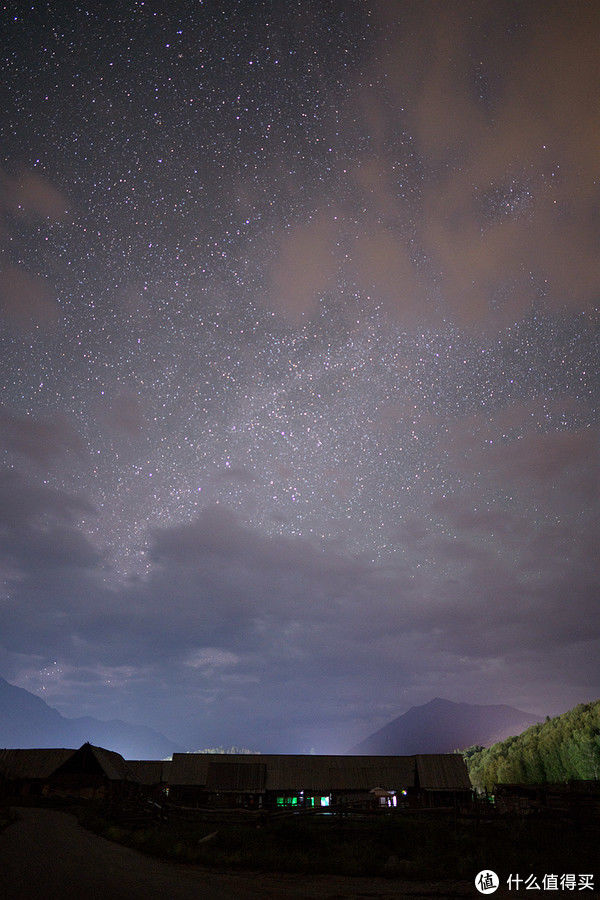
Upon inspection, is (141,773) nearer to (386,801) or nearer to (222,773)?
(222,773)

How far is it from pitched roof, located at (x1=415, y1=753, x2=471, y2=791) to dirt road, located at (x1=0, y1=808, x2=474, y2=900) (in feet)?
147

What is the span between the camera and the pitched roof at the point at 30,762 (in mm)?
60844

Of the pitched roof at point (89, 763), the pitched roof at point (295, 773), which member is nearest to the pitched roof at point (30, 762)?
the pitched roof at point (89, 763)

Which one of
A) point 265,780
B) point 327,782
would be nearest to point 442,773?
point 327,782

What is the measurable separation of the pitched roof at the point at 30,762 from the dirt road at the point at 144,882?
177ft

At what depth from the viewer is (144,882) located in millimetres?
11672

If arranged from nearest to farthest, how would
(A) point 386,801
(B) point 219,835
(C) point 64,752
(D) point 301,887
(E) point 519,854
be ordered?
(D) point 301,887 → (E) point 519,854 → (B) point 219,835 → (A) point 386,801 → (C) point 64,752

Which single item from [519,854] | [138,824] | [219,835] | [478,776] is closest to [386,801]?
[138,824]

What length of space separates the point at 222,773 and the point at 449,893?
166ft

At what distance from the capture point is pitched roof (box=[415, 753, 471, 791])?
5231 centimetres

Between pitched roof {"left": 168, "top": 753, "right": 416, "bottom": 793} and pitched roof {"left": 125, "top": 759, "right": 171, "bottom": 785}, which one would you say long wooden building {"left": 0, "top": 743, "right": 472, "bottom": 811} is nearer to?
pitched roof {"left": 168, "top": 753, "right": 416, "bottom": 793}

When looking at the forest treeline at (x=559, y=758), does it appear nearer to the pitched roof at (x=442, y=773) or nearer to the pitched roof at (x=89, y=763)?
the pitched roof at (x=442, y=773)

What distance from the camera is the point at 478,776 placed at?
109 metres

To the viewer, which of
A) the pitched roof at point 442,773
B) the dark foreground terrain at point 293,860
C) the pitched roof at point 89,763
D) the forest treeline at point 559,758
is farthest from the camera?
the forest treeline at point 559,758
